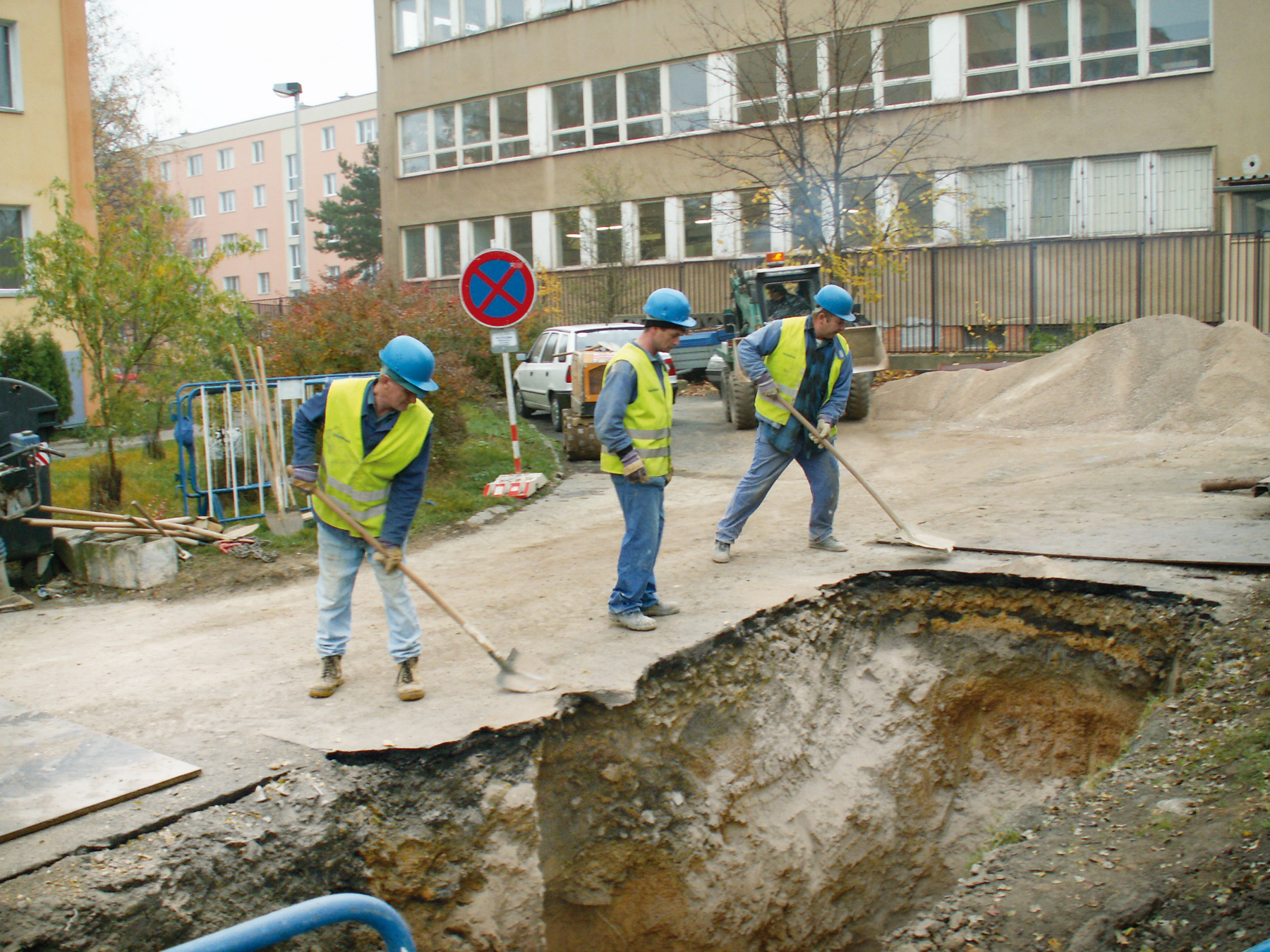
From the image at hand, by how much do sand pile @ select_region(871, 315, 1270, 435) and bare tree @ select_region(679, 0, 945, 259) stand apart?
15.2ft

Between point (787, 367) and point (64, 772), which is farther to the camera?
point (787, 367)

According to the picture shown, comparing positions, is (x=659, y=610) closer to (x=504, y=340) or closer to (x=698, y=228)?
(x=504, y=340)

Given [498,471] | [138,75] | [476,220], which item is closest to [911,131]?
[476,220]

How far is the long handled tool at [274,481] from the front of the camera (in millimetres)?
8680

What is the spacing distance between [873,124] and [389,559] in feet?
63.1

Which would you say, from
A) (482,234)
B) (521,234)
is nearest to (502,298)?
(521,234)

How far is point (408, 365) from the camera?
15.4 ft

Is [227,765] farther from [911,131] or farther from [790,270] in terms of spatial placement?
[911,131]

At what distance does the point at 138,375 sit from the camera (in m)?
9.37

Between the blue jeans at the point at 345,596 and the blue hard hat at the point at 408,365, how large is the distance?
2.80 feet

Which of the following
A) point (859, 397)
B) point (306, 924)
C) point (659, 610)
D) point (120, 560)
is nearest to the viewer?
point (306, 924)

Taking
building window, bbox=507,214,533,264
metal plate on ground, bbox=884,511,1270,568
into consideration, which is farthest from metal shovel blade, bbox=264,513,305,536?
building window, bbox=507,214,533,264

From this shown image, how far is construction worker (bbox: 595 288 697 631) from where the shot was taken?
566 centimetres

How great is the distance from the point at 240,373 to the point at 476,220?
786 inches
